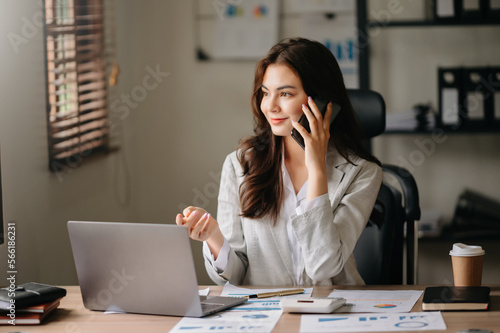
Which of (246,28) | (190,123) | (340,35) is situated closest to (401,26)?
(340,35)

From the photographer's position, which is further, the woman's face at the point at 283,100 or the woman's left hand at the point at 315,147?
the woman's face at the point at 283,100

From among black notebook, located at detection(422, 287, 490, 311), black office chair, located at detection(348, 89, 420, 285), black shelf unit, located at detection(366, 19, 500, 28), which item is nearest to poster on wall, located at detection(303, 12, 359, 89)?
black shelf unit, located at detection(366, 19, 500, 28)

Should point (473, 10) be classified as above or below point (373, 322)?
above

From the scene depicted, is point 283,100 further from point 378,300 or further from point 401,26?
point 401,26

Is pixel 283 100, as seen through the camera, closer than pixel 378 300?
No

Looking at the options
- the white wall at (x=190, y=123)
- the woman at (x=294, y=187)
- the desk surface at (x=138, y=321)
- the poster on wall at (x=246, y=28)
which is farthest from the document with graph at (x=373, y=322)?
the poster on wall at (x=246, y=28)

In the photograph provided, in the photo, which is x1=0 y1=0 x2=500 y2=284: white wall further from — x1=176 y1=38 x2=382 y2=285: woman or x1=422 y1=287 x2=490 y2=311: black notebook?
x1=422 y1=287 x2=490 y2=311: black notebook

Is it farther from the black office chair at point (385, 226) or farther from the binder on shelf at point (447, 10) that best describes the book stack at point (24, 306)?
the binder on shelf at point (447, 10)

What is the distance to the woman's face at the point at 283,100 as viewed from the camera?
1881 mm

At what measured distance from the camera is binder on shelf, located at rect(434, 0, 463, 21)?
3.22 meters

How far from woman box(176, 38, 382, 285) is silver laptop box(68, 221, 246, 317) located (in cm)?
31

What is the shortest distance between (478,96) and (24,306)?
8.01ft

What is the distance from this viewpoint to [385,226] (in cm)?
206

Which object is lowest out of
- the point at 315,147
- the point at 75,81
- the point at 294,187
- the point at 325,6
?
the point at 294,187
